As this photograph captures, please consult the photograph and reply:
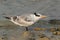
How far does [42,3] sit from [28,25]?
3.91m

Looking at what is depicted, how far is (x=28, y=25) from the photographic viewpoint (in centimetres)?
800

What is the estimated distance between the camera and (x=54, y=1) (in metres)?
11.9

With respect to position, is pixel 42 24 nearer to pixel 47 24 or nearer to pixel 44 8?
pixel 47 24

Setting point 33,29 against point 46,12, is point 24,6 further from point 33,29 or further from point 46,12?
point 33,29

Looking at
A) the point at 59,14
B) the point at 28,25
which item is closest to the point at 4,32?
the point at 28,25

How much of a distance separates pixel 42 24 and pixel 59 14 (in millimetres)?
1341

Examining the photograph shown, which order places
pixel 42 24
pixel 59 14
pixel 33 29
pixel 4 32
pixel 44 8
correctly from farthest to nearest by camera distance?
1. pixel 44 8
2. pixel 59 14
3. pixel 42 24
4. pixel 33 29
5. pixel 4 32

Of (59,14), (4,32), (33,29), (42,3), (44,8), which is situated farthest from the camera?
(42,3)

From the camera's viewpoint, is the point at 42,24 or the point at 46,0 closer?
the point at 42,24

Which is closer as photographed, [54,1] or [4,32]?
[4,32]

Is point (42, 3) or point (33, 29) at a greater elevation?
point (42, 3)

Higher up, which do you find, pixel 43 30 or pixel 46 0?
pixel 46 0

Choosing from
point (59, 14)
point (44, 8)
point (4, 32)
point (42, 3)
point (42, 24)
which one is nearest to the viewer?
point (4, 32)

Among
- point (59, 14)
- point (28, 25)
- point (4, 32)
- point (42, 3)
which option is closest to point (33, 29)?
point (28, 25)
